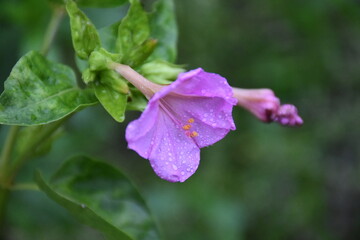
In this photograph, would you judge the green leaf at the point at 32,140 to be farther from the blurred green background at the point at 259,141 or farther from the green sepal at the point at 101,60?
the blurred green background at the point at 259,141

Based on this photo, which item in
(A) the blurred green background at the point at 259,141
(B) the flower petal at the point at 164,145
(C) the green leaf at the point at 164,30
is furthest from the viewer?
(A) the blurred green background at the point at 259,141

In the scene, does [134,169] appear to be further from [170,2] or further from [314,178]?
[170,2]

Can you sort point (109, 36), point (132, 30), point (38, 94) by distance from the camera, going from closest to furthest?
point (38, 94)
point (132, 30)
point (109, 36)

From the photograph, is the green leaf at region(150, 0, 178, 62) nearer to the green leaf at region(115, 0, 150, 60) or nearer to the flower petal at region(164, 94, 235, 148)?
the green leaf at region(115, 0, 150, 60)

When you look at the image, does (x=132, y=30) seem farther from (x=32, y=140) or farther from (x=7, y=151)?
(x=7, y=151)

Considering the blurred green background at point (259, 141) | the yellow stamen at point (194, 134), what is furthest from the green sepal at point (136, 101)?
the blurred green background at point (259, 141)

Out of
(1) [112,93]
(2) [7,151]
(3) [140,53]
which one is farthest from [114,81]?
(2) [7,151]
